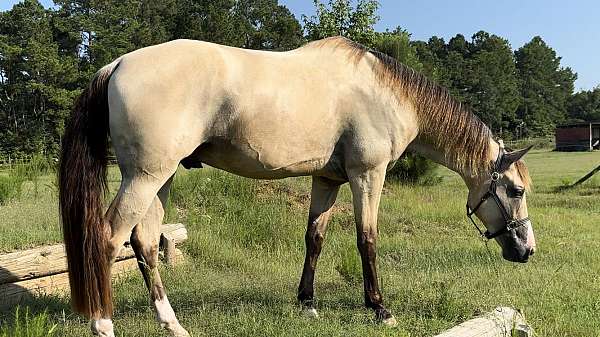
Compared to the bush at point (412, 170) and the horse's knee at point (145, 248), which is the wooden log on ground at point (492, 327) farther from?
the bush at point (412, 170)

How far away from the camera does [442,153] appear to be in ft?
13.4

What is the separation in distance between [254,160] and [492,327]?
5.96 ft

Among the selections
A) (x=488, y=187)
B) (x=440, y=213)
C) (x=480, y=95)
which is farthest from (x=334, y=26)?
(x=480, y=95)

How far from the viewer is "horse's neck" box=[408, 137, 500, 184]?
161 inches

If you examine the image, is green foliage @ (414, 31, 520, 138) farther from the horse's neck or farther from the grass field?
the horse's neck

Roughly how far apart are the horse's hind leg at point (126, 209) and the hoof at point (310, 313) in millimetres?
1386

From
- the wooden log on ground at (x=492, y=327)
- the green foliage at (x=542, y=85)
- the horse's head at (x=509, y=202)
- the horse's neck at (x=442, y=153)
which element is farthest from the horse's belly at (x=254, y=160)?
the green foliage at (x=542, y=85)

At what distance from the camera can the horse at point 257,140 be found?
296 cm

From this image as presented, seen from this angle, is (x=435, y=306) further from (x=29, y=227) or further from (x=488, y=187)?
(x=29, y=227)

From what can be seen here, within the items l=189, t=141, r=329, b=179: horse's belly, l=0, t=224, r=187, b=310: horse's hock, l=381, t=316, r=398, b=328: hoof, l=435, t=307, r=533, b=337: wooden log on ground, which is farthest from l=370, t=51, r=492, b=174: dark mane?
l=0, t=224, r=187, b=310: horse's hock

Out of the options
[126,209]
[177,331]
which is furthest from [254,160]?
[177,331]

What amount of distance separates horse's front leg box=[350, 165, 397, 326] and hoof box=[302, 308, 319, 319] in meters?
0.39

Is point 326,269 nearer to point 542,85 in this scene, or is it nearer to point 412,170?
point 412,170

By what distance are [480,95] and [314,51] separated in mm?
71214
